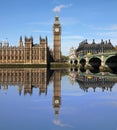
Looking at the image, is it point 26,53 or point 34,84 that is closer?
point 34,84

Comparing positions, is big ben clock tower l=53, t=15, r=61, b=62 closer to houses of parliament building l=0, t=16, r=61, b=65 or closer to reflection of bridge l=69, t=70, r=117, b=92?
houses of parliament building l=0, t=16, r=61, b=65

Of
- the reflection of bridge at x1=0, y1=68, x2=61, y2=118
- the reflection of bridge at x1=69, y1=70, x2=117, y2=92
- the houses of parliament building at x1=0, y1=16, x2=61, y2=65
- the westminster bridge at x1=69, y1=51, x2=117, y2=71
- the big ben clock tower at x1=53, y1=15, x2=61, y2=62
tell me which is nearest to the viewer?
the reflection of bridge at x1=0, y1=68, x2=61, y2=118

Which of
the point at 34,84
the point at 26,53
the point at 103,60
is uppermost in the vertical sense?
the point at 26,53

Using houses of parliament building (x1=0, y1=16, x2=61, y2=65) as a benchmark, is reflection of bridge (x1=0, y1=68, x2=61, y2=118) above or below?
below

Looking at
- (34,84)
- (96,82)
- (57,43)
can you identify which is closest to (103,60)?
(96,82)

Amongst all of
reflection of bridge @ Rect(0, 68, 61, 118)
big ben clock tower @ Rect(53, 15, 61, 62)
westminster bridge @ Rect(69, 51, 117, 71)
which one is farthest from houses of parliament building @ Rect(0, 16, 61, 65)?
reflection of bridge @ Rect(0, 68, 61, 118)

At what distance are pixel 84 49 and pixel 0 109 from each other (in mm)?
135881

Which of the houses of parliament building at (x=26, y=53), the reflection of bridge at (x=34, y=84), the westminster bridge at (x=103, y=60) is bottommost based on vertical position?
the reflection of bridge at (x=34, y=84)

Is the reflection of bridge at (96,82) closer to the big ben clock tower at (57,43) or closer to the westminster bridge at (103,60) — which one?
the westminster bridge at (103,60)

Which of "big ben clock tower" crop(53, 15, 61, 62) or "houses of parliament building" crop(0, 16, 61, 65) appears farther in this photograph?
"big ben clock tower" crop(53, 15, 61, 62)

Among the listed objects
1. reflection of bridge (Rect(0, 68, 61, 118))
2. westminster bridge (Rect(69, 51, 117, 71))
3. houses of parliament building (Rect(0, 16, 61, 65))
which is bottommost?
reflection of bridge (Rect(0, 68, 61, 118))

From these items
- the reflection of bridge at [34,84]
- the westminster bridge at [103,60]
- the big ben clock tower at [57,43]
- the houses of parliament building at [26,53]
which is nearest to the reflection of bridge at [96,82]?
the reflection of bridge at [34,84]

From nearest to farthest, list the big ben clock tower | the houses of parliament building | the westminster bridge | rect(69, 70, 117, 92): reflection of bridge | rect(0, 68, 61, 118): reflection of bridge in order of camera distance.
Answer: rect(0, 68, 61, 118): reflection of bridge → rect(69, 70, 117, 92): reflection of bridge → the westminster bridge → the houses of parliament building → the big ben clock tower

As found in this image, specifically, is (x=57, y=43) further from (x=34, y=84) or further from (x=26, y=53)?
(x=34, y=84)
